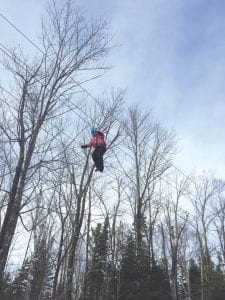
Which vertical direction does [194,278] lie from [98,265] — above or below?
above

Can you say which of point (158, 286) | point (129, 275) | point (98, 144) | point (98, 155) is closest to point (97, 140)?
point (98, 144)

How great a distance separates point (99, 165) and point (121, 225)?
16.2 m

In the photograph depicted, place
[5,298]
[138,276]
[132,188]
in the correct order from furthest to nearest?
[132,188] → [138,276] → [5,298]

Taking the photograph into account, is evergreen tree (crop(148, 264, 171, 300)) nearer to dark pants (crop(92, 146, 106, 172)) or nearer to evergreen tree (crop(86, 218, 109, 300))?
evergreen tree (crop(86, 218, 109, 300))

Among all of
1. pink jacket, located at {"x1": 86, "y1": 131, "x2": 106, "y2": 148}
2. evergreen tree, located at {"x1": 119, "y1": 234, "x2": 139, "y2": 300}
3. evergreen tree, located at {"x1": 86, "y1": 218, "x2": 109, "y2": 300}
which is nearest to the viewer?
pink jacket, located at {"x1": 86, "y1": 131, "x2": 106, "y2": 148}

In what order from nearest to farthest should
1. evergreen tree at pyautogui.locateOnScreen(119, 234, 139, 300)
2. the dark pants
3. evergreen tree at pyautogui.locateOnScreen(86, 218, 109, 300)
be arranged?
1. the dark pants
2. evergreen tree at pyautogui.locateOnScreen(119, 234, 139, 300)
3. evergreen tree at pyautogui.locateOnScreen(86, 218, 109, 300)

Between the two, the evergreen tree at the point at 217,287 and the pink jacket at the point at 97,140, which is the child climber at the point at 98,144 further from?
the evergreen tree at the point at 217,287

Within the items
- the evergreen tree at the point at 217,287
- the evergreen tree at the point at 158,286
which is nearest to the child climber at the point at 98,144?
the evergreen tree at the point at 158,286

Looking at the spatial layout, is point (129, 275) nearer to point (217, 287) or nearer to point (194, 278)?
point (217, 287)

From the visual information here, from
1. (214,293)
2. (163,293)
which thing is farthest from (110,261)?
(214,293)

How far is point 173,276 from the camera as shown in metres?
21.3

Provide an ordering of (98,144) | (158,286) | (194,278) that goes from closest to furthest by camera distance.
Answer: (98,144) → (158,286) → (194,278)

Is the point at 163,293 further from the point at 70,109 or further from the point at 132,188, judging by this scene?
the point at 70,109

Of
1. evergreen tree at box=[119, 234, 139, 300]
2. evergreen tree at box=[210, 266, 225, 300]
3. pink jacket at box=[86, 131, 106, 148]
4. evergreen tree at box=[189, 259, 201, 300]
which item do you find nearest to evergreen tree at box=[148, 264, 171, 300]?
evergreen tree at box=[119, 234, 139, 300]
